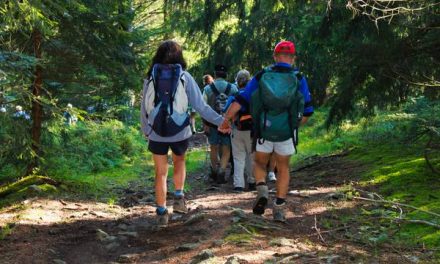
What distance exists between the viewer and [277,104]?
604 centimetres

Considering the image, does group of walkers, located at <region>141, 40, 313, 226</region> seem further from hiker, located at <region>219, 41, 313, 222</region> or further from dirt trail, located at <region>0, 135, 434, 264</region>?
dirt trail, located at <region>0, 135, 434, 264</region>

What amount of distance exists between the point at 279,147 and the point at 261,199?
646mm

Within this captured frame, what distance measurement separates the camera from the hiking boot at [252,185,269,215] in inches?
250

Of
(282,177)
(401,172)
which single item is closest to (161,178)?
(282,177)

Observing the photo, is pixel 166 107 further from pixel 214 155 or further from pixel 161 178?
pixel 214 155

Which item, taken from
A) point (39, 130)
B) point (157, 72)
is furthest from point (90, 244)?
point (39, 130)

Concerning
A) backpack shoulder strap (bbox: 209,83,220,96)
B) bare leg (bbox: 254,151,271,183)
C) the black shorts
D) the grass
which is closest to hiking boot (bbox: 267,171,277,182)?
the grass

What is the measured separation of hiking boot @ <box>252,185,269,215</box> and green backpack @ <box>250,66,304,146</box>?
0.59 m

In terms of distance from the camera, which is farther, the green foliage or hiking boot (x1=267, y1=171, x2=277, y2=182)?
hiking boot (x1=267, y1=171, x2=277, y2=182)

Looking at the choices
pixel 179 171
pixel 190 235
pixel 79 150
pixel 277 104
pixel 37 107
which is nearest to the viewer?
pixel 190 235

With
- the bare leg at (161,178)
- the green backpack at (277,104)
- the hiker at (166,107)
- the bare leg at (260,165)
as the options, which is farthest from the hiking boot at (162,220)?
the green backpack at (277,104)

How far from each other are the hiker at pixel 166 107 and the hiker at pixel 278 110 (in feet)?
2.01

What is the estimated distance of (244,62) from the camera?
19453 millimetres

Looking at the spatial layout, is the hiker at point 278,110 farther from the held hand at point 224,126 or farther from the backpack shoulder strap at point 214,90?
the backpack shoulder strap at point 214,90
